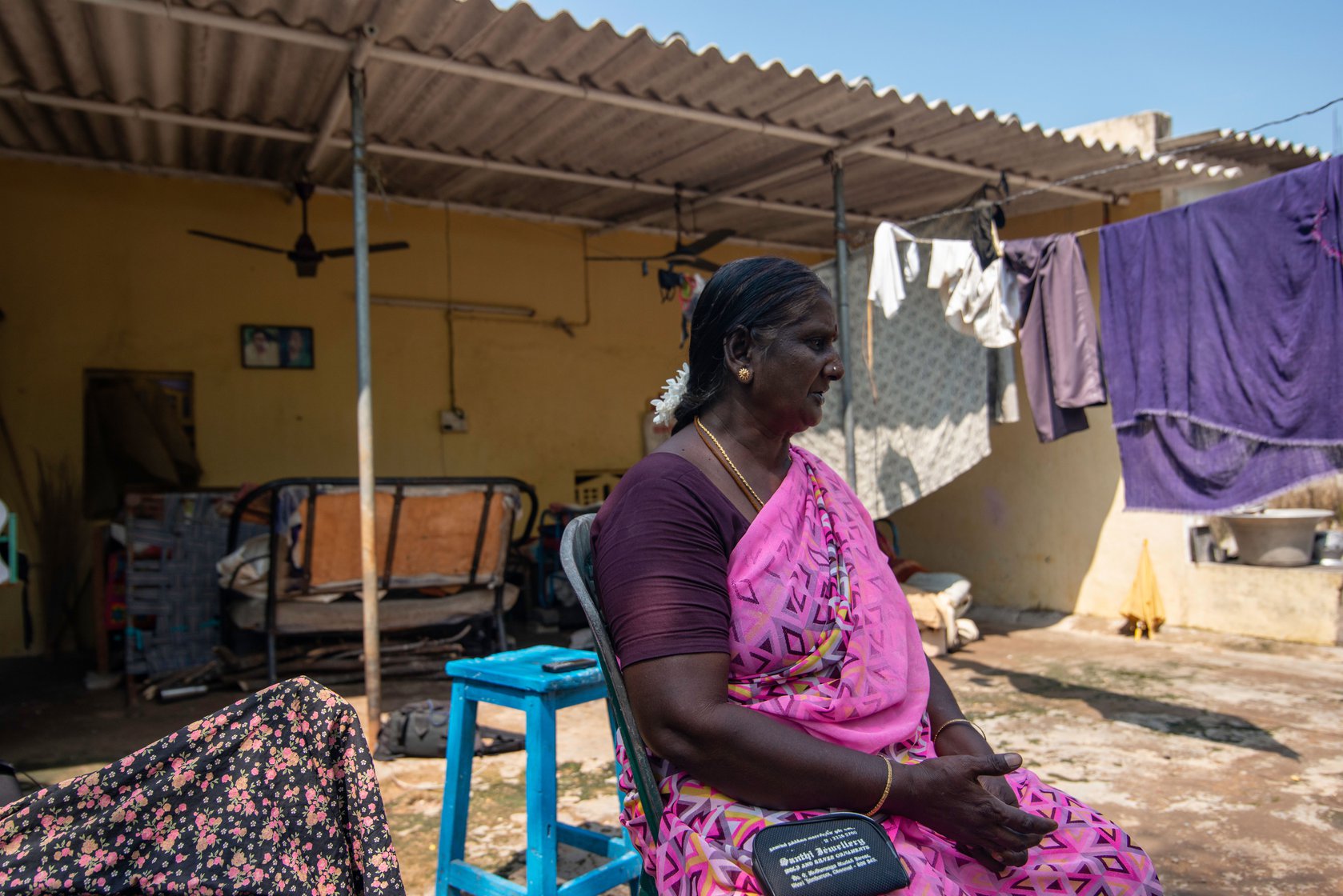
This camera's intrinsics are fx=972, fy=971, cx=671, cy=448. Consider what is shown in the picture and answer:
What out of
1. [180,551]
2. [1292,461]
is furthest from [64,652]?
[1292,461]

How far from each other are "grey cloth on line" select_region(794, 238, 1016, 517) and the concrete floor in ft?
4.15

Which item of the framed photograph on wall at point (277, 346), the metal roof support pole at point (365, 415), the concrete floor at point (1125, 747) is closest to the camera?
the concrete floor at point (1125, 747)

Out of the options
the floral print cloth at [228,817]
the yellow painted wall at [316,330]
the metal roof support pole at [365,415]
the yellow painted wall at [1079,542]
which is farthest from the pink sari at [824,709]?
the yellow painted wall at [316,330]

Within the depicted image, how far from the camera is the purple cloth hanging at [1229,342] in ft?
13.3

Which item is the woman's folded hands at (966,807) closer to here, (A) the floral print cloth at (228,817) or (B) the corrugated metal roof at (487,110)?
(A) the floral print cloth at (228,817)

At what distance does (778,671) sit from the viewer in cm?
161

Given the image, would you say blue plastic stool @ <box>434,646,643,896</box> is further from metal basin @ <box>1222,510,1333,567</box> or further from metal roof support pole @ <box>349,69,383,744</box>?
metal basin @ <box>1222,510,1333,567</box>

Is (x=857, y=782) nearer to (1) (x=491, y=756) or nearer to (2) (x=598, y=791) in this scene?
(2) (x=598, y=791)

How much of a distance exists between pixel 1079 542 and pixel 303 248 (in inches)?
238

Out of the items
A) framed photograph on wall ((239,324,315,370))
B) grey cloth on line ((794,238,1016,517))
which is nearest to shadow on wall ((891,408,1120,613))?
grey cloth on line ((794,238,1016,517))

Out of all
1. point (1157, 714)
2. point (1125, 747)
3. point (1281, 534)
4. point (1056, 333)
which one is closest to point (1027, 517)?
point (1281, 534)

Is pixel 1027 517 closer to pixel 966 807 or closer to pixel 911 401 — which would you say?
pixel 911 401

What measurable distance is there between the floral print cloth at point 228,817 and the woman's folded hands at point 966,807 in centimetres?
90

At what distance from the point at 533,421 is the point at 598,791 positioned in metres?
4.92
